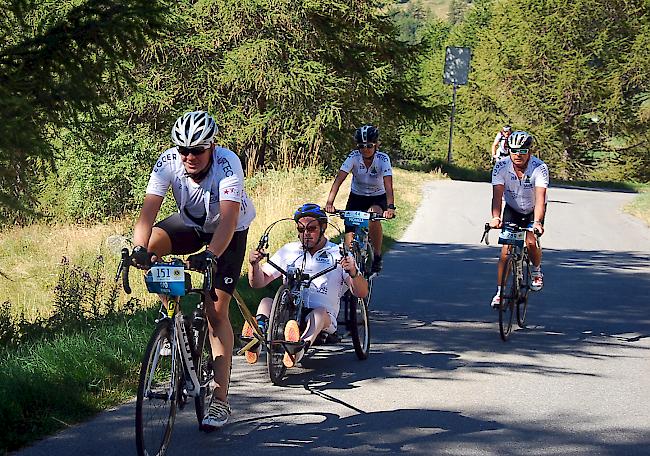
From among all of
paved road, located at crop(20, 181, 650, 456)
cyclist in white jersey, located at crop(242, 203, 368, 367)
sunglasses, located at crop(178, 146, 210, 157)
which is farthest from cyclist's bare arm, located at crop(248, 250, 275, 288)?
sunglasses, located at crop(178, 146, 210, 157)

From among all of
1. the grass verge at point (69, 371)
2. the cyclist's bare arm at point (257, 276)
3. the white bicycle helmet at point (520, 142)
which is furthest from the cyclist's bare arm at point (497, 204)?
the cyclist's bare arm at point (257, 276)

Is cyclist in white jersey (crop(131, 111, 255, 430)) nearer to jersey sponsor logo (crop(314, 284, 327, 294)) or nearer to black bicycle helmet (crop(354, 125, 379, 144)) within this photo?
jersey sponsor logo (crop(314, 284, 327, 294))

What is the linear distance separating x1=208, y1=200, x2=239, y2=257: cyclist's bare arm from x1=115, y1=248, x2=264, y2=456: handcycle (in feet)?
0.90

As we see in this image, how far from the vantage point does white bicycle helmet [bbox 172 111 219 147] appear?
564 cm

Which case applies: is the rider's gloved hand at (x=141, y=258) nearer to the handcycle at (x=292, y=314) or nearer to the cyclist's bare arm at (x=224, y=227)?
the cyclist's bare arm at (x=224, y=227)

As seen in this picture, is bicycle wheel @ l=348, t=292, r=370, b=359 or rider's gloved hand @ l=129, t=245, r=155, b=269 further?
bicycle wheel @ l=348, t=292, r=370, b=359

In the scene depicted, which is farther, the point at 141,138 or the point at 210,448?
the point at 141,138

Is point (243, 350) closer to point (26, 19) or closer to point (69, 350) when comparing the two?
point (69, 350)

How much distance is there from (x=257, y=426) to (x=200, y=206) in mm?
1454

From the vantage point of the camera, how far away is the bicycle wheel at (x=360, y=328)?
26.7 feet

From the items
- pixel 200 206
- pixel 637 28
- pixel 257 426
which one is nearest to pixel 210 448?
pixel 257 426

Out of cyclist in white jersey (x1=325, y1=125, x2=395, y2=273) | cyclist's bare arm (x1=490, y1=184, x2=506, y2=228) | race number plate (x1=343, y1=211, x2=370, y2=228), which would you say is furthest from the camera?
cyclist in white jersey (x1=325, y1=125, x2=395, y2=273)

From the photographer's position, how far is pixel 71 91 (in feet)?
28.6

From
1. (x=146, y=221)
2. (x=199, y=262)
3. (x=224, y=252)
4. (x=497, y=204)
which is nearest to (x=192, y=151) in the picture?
(x=146, y=221)
